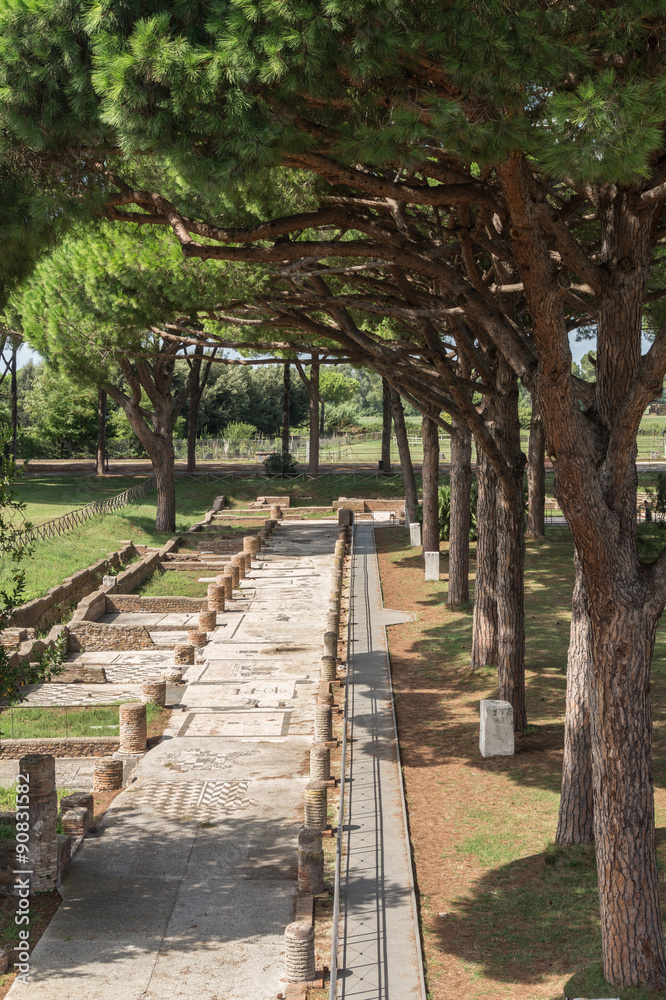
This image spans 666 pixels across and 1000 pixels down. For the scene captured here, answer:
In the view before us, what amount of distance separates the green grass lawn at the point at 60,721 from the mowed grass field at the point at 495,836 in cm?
430

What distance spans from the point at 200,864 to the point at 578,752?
154 inches

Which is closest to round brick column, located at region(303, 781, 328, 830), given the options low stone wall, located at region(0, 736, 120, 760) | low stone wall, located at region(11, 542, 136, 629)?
low stone wall, located at region(0, 736, 120, 760)

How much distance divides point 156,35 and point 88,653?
563 inches

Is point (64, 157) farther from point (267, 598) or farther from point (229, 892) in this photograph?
point (267, 598)

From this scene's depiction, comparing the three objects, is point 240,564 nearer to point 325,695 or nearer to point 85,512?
point 85,512

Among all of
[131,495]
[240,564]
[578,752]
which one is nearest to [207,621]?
[240,564]

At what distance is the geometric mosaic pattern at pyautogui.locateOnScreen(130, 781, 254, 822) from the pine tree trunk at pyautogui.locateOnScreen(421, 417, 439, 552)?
12.4 m

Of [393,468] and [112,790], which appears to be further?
[393,468]

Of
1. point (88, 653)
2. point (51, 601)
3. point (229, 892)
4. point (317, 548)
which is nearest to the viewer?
point (229, 892)

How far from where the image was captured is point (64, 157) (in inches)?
308

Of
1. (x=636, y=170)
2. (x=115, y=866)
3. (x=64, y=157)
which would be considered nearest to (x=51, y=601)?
(x=115, y=866)

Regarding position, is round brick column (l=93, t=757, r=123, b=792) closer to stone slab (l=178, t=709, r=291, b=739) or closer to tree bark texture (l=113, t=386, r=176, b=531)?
stone slab (l=178, t=709, r=291, b=739)

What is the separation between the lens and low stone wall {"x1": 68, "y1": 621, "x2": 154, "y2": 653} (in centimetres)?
1895

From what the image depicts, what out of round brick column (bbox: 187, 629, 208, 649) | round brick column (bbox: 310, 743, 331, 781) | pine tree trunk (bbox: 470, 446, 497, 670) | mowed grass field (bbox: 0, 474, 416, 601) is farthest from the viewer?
mowed grass field (bbox: 0, 474, 416, 601)
